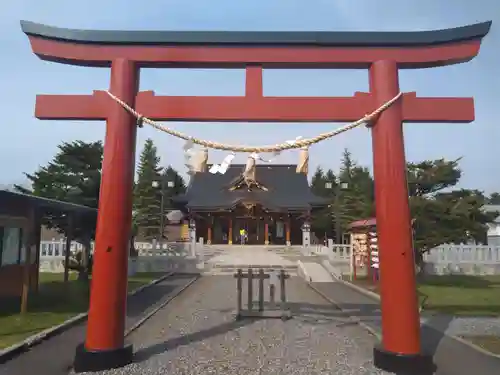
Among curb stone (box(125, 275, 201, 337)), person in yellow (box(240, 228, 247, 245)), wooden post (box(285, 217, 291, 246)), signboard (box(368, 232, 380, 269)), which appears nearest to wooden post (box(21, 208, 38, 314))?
curb stone (box(125, 275, 201, 337))

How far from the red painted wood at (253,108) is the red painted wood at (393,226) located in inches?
11.4

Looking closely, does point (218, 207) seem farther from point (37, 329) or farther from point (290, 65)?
point (290, 65)

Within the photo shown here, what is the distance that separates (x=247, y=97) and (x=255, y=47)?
0.77 m

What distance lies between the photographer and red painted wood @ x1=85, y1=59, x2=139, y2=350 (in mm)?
5645

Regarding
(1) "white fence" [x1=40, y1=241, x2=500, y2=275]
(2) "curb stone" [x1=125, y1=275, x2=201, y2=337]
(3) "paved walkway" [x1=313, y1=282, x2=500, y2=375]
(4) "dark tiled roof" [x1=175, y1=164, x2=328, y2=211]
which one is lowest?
(3) "paved walkway" [x1=313, y1=282, x2=500, y2=375]

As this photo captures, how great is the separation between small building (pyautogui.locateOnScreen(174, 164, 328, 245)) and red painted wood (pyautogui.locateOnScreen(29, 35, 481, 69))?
3064 centimetres

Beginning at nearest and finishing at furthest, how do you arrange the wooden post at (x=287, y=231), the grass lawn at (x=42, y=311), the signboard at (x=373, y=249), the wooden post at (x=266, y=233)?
the grass lawn at (x=42, y=311), the signboard at (x=373, y=249), the wooden post at (x=287, y=231), the wooden post at (x=266, y=233)

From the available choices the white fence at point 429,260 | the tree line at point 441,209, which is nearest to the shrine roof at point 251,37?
the tree line at point 441,209

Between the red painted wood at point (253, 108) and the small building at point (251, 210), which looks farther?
the small building at point (251, 210)

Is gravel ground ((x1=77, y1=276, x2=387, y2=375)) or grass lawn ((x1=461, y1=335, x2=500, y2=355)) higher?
gravel ground ((x1=77, y1=276, x2=387, y2=375))

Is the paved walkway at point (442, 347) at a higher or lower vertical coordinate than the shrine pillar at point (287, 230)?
lower

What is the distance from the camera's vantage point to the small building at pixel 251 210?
3784 centimetres

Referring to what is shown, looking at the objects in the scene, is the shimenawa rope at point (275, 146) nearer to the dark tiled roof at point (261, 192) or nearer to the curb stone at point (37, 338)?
the curb stone at point (37, 338)

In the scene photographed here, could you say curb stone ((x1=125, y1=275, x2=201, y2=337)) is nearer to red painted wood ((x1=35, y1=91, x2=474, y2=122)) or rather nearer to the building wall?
the building wall
